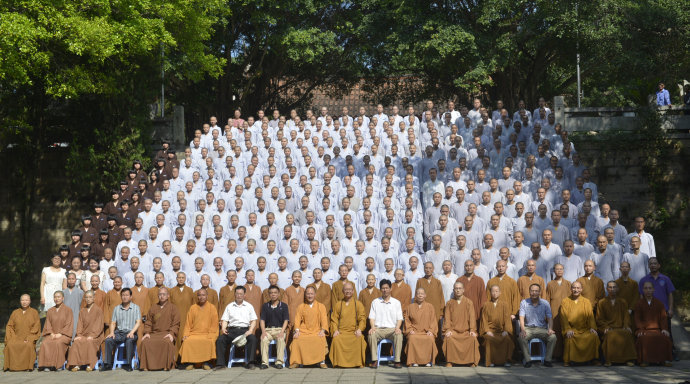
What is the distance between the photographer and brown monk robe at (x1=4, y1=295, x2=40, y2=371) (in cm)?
1120

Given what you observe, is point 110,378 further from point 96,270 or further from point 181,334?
point 96,270

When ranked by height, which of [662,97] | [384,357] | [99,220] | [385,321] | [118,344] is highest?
[662,97]

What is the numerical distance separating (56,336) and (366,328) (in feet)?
15.5

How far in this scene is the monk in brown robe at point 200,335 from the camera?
10992 millimetres

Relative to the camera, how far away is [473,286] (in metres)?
11.7

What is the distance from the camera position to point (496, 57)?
70.9 feet

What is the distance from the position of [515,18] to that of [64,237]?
570 inches

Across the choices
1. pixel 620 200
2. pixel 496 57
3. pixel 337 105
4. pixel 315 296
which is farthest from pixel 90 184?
pixel 337 105

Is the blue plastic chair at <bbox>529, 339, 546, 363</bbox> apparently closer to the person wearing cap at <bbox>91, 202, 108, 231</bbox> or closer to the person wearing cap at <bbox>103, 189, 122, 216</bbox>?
the person wearing cap at <bbox>91, 202, 108, 231</bbox>

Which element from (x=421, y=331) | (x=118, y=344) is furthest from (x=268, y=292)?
(x=421, y=331)

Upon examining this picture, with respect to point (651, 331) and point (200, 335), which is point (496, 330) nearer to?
point (651, 331)

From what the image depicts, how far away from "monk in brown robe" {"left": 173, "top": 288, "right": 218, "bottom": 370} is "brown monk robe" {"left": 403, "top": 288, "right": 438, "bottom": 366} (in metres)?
2.92

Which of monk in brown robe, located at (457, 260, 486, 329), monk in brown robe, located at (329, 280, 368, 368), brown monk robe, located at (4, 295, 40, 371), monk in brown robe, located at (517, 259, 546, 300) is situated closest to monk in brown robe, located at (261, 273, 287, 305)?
monk in brown robe, located at (329, 280, 368, 368)

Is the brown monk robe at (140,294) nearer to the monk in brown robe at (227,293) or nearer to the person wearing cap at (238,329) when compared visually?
the monk in brown robe at (227,293)
